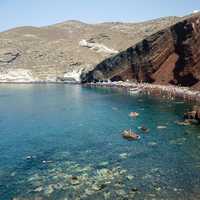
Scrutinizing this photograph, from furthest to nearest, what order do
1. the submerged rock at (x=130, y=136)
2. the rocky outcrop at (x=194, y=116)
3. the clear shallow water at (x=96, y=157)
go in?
the rocky outcrop at (x=194, y=116), the submerged rock at (x=130, y=136), the clear shallow water at (x=96, y=157)

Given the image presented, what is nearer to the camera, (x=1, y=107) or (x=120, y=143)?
(x=120, y=143)

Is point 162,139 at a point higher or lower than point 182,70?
lower

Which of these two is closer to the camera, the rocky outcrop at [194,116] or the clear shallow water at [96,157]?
the clear shallow water at [96,157]

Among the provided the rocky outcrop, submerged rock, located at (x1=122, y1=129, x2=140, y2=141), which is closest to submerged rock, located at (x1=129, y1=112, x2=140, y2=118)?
the rocky outcrop

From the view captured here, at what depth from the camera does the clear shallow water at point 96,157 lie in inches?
2191

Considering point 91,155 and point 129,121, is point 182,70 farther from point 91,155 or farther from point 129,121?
point 91,155

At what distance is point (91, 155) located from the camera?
242 feet

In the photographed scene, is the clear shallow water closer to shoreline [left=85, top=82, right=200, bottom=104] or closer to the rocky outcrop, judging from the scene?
the rocky outcrop

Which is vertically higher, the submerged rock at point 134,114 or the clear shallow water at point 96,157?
the submerged rock at point 134,114

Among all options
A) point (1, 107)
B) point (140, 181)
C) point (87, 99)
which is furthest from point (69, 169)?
point (87, 99)

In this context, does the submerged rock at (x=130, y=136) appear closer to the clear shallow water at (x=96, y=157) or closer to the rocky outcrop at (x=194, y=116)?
the clear shallow water at (x=96, y=157)

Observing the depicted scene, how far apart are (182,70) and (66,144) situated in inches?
4731

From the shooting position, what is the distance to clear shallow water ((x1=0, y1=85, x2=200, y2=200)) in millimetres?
55656

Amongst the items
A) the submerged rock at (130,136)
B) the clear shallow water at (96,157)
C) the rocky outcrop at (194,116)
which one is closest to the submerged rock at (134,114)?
the clear shallow water at (96,157)
